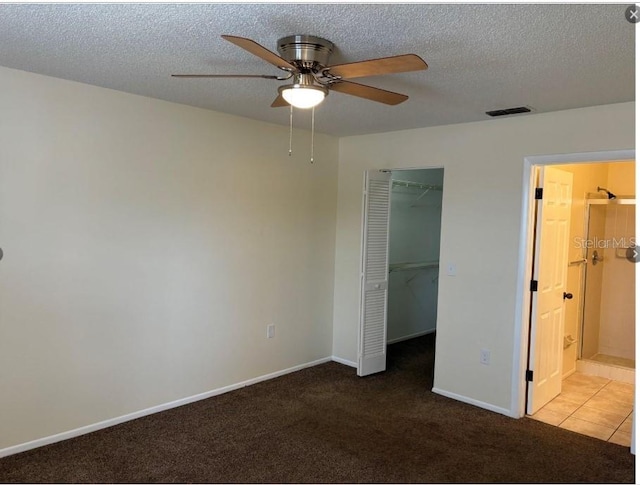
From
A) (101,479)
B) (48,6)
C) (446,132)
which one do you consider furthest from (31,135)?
(446,132)

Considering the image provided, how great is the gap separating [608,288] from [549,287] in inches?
65.9

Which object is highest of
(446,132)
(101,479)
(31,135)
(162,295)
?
(446,132)

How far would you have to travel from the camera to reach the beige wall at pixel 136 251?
2.92m

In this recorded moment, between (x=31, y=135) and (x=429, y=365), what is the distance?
4005 mm

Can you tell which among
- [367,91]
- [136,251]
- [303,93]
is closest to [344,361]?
[136,251]

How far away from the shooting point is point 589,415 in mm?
3771

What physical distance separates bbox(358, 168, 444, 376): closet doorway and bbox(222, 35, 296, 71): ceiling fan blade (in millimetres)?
2488

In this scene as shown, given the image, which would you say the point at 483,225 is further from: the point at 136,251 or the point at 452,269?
the point at 136,251

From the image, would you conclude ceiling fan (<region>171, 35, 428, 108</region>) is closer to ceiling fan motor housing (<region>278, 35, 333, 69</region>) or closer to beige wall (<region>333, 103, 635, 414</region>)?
ceiling fan motor housing (<region>278, 35, 333, 69</region>)

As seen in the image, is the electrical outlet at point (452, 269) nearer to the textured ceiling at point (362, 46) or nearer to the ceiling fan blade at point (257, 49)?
the textured ceiling at point (362, 46)

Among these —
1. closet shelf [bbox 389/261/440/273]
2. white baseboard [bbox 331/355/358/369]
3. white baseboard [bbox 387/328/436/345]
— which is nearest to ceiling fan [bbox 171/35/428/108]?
white baseboard [bbox 331/355/358/369]

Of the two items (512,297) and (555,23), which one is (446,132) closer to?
(512,297)

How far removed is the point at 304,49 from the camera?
213cm

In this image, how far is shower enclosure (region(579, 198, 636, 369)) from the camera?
488cm
